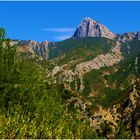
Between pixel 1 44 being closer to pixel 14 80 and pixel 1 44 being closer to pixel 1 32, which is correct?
pixel 1 32

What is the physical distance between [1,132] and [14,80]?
3540 cm

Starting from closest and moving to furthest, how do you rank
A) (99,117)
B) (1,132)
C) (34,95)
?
(1,132), (34,95), (99,117)

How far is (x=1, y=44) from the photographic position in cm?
6931

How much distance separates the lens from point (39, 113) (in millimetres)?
62625

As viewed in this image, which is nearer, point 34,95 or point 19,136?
A: point 19,136

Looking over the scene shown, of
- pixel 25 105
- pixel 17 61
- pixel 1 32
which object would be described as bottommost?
pixel 25 105

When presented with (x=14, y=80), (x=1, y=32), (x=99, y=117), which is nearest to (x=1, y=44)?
(x=1, y=32)

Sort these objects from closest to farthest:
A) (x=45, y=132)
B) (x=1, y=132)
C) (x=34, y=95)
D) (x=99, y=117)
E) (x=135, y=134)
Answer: (x=1, y=132)
(x=45, y=132)
(x=34, y=95)
(x=135, y=134)
(x=99, y=117)

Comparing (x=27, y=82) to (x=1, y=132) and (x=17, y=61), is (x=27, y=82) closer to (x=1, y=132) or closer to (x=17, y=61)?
(x=17, y=61)

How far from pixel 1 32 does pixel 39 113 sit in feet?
49.5

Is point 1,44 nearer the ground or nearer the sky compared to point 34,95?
nearer the sky

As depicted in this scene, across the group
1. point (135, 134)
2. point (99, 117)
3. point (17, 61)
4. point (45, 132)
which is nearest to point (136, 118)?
point (135, 134)

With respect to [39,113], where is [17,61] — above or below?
above

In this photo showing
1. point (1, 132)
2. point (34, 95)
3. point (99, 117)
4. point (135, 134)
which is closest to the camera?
point (1, 132)
